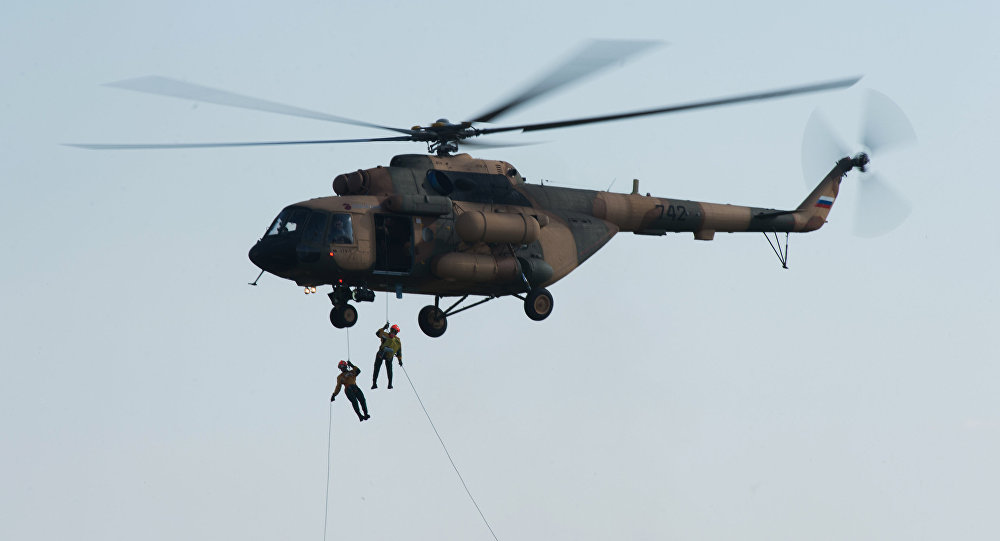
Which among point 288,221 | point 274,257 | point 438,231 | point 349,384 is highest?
point 288,221

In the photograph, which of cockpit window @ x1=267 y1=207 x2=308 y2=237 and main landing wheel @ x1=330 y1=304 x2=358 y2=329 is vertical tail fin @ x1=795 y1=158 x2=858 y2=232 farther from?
cockpit window @ x1=267 y1=207 x2=308 y2=237

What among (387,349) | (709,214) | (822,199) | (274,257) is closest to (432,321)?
(387,349)

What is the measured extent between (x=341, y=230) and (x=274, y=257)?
1575 mm

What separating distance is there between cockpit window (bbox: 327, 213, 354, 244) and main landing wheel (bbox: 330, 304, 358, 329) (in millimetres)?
1960

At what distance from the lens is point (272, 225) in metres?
31.7

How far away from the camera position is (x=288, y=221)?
31.5 meters

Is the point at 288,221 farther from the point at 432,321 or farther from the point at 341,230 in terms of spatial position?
the point at 432,321

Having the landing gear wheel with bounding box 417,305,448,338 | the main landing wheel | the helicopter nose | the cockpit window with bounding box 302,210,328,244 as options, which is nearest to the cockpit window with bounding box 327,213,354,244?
the cockpit window with bounding box 302,210,328,244

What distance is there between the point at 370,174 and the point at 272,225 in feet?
8.66

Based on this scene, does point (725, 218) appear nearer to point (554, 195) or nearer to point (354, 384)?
point (554, 195)

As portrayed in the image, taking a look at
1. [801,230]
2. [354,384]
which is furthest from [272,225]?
[801,230]

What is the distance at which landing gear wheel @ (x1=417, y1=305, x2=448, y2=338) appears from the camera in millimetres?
34000

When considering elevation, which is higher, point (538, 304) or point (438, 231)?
point (438, 231)

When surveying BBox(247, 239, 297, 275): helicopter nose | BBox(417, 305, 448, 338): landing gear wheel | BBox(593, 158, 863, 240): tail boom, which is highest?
BBox(593, 158, 863, 240): tail boom
